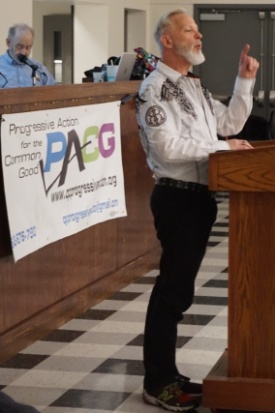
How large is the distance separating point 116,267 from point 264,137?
611 cm

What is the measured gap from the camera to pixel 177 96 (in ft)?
13.8

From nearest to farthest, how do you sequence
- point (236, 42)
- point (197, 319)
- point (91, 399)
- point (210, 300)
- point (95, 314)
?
point (91, 399) → point (197, 319) → point (95, 314) → point (210, 300) → point (236, 42)

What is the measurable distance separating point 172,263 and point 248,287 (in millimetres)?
338

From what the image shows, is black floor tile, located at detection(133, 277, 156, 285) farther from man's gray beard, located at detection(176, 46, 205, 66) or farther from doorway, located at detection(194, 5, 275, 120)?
doorway, located at detection(194, 5, 275, 120)

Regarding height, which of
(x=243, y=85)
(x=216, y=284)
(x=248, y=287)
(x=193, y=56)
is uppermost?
(x=193, y=56)

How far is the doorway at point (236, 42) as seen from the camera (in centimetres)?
1500

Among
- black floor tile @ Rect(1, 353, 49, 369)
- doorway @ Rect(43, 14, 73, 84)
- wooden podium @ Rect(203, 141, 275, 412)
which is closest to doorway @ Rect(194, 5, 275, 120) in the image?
doorway @ Rect(43, 14, 73, 84)

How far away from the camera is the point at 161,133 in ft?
13.5

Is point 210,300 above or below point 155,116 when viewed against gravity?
below

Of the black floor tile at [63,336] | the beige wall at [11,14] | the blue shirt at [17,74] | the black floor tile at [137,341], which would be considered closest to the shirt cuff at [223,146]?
the black floor tile at [137,341]

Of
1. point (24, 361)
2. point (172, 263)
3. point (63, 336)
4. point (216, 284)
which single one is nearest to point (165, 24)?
point (172, 263)

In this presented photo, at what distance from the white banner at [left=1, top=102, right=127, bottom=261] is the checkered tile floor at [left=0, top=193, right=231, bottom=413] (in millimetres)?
497

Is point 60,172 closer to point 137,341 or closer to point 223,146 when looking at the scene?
point 137,341

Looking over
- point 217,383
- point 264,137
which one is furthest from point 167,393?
point 264,137
